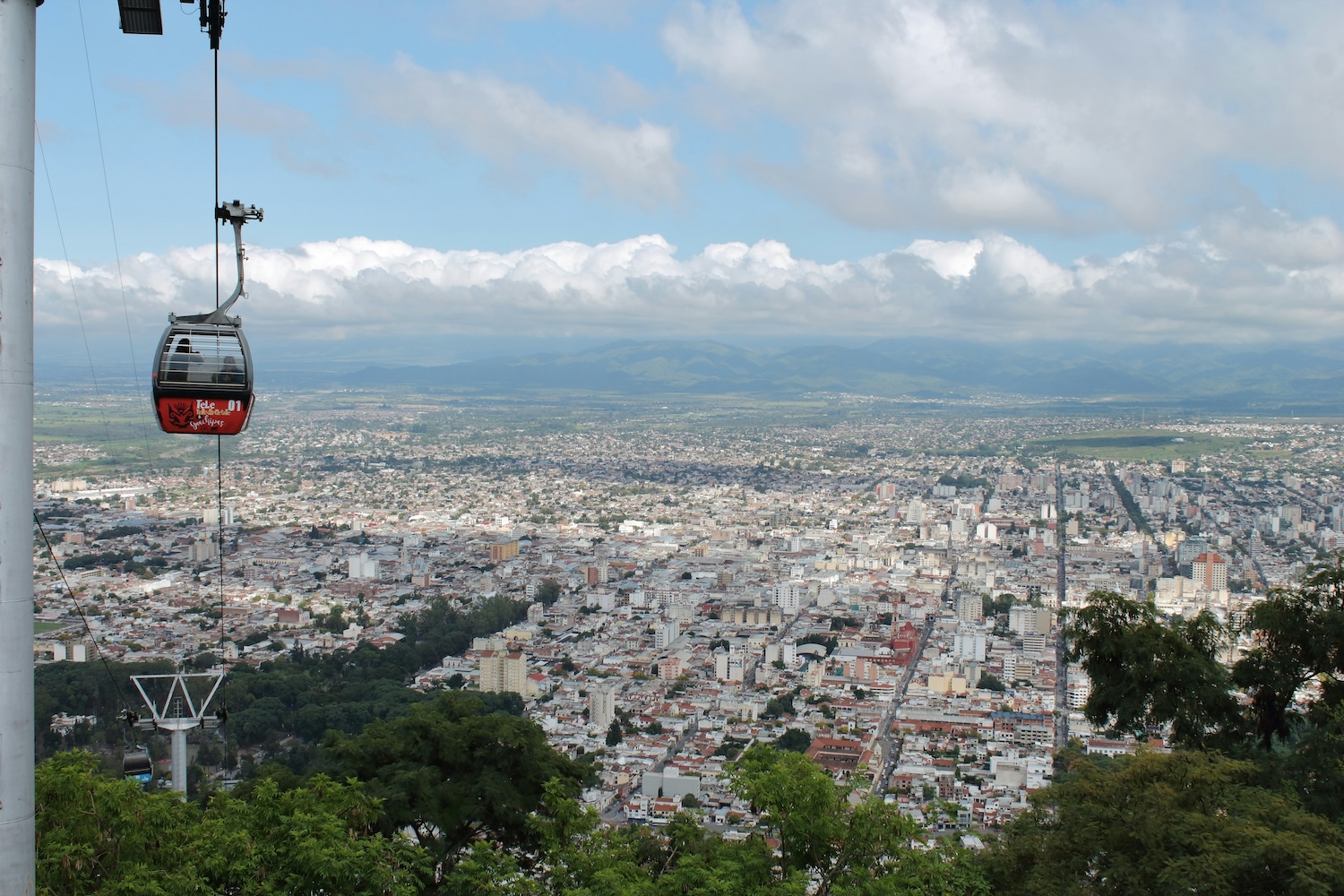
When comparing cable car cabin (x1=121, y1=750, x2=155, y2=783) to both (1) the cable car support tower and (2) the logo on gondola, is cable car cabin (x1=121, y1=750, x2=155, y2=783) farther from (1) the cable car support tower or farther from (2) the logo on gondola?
(1) the cable car support tower

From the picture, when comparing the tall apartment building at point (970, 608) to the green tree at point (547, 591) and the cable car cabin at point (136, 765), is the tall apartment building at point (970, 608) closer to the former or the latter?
the green tree at point (547, 591)

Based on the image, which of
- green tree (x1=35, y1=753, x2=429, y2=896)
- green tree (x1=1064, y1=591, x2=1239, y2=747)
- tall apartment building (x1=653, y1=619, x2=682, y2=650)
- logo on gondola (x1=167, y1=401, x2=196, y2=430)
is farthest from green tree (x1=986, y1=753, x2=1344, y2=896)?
tall apartment building (x1=653, y1=619, x2=682, y2=650)

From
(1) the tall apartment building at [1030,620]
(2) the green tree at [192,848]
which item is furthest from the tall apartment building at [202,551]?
(2) the green tree at [192,848]

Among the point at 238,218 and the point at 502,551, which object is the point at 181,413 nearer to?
the point at 238,218

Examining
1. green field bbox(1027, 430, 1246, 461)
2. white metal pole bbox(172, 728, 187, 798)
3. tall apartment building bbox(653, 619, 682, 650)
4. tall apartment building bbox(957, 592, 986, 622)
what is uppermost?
green field bbox(1027, 430, 1246, 461)

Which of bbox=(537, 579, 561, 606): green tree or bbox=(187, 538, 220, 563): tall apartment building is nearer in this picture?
bbox=(537, 579, 561, 606): green tree

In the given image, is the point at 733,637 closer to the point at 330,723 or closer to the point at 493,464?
A: the point at 330,723

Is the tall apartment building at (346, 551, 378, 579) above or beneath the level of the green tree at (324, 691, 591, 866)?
beneath
